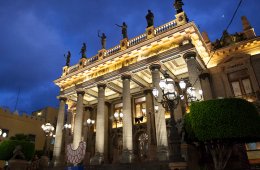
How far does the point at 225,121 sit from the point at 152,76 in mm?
9437

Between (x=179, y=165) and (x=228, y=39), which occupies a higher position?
(x=228, y=39)

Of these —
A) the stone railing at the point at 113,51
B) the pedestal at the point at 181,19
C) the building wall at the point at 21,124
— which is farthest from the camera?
the building wall at the point at 21,124

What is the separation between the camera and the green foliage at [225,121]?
6977 mm

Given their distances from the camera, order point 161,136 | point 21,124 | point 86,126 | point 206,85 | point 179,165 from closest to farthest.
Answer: point 179,165 → point 161,136 → point 206,85 → point 86,126 → point 21,124

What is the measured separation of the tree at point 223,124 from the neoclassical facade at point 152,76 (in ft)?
19.7

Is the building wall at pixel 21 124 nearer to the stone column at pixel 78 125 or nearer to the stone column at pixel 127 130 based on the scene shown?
the stone column at pixel 78 125

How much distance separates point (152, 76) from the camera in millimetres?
16250

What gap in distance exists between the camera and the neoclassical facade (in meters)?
15.6

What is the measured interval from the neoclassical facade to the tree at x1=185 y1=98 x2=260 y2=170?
237 inches

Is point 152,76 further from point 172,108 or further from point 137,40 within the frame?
point 172,108

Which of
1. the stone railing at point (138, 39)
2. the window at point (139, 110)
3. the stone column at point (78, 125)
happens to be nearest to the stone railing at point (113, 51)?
the stone railing at point (138, 39)

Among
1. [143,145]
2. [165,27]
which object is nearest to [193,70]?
[165,27]

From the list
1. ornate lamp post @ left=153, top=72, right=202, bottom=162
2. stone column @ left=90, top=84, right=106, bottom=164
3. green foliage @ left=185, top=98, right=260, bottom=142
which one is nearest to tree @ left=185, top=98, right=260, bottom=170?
green foliage @ left=185, top=98, right=260, bottom=142

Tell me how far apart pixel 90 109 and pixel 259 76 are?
18.5 m
